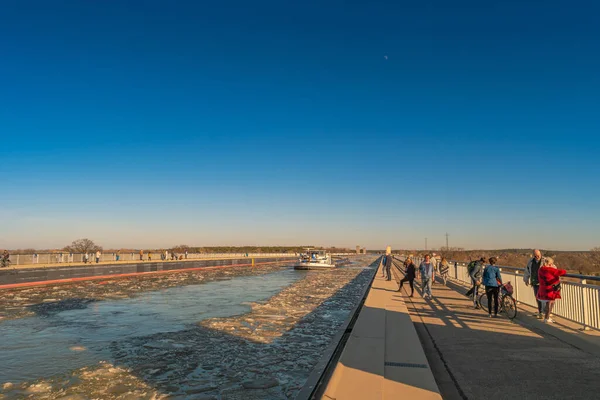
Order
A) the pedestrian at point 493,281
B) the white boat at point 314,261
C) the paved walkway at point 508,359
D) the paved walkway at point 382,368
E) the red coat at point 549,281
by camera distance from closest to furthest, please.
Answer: the paved walkway at point 382,368, the paved walkway at point 508,359, the red coat at point 549,281, the pedestrian at point 493,281, the white boat at point 314,261

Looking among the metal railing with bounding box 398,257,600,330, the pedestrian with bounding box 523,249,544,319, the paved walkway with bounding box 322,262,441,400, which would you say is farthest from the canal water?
the metal railing with bounding box 398,257,600,330

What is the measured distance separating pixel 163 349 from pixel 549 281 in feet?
34.2

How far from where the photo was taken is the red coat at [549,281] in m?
10.2

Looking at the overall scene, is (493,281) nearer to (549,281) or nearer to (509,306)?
(509,306)

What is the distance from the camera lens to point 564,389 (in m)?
5.64

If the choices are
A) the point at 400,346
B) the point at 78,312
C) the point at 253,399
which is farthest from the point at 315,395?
the point at 78,312

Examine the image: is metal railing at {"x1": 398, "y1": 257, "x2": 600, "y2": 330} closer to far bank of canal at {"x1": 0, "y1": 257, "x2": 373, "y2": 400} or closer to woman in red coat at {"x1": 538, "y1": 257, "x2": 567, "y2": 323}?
woman in red coat at {"x1": 538, "y1": 257, "x2": 567, "y2": 323}

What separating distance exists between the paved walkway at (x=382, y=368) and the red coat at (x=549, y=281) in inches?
150

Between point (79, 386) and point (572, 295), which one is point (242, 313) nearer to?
point (79, 386)

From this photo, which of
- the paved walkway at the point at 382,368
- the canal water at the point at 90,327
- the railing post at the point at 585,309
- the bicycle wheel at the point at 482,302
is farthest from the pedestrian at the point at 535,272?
the canal water at the point at 90,327

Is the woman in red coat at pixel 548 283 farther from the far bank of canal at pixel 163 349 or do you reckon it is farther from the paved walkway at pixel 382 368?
the far bank of canal at pixel 163 349

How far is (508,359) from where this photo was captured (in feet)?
23.6

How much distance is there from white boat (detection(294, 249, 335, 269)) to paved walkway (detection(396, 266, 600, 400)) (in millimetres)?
43183

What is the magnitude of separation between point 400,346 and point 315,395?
2.95m
